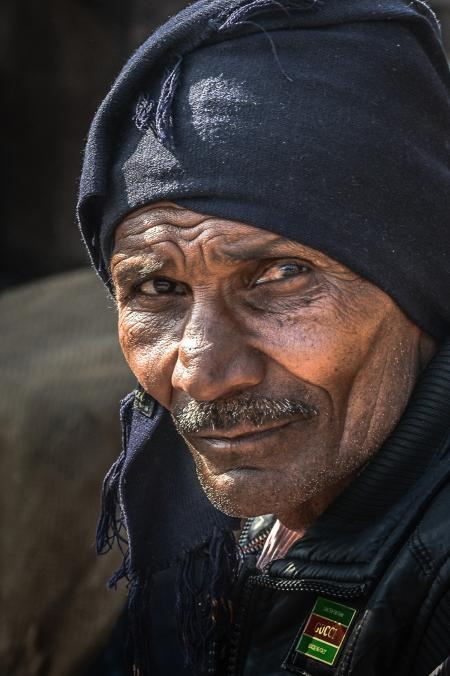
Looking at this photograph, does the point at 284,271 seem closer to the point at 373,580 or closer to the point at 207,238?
the point at 207,238

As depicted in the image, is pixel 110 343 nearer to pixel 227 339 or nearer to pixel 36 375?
pixel 36 375

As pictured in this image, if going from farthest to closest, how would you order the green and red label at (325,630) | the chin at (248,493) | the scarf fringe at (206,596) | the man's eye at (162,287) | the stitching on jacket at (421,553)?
the scarf fringe at (206,596)
the man's eye at (162,287)
the chin at (248,493)
the green and red label at (325,630)
the stitching on jacket at (421,553)

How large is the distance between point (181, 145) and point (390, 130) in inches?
17.7

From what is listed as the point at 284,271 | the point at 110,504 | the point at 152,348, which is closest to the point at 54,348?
the point at 110,504

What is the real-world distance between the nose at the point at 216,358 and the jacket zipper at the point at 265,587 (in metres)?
0.45

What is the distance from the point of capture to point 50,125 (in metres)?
5.65

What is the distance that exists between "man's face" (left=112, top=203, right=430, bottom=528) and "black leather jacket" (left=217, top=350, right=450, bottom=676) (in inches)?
3.4

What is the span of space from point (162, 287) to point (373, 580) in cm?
80

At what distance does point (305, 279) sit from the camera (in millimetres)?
→ 2244

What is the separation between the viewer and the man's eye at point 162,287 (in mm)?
2377

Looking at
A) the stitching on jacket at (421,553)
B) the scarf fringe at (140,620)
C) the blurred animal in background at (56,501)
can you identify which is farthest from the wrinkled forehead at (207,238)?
the blurred animal in background at (56,501)

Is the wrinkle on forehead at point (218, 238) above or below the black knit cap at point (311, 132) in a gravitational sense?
below

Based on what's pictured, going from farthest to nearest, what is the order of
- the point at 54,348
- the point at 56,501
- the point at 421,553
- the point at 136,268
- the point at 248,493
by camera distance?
the point at 54,348, the point at 56,501, the point at 136,268, the point at 248,493, the point at 421,553

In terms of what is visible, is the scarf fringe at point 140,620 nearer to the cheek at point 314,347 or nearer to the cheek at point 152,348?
the cheek at point 152,348
